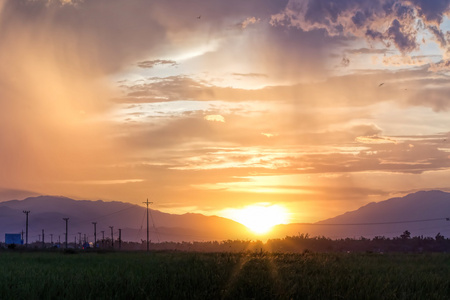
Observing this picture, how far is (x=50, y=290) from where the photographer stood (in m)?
21.2

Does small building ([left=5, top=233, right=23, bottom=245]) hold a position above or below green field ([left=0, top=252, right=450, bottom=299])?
above

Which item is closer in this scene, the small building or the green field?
the green field

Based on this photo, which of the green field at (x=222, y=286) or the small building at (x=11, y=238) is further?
the small building at (x=11, y=238)

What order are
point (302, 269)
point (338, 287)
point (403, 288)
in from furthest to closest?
point (302, 269), point (403, 288), point (338, 287)

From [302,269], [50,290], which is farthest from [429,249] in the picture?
[50,290]

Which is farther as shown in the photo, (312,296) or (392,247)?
(392,247)

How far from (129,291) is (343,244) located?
116704 mm

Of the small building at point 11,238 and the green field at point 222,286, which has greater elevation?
the small building at point 11,238

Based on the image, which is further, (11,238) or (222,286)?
(11,238)

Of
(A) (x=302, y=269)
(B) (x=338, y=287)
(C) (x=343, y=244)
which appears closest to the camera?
(B) (x=338, y=287)

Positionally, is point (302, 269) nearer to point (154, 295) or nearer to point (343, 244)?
point (154, 295)

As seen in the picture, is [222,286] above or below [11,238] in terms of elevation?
below

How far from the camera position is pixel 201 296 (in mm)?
20266

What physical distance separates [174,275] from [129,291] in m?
2.36
